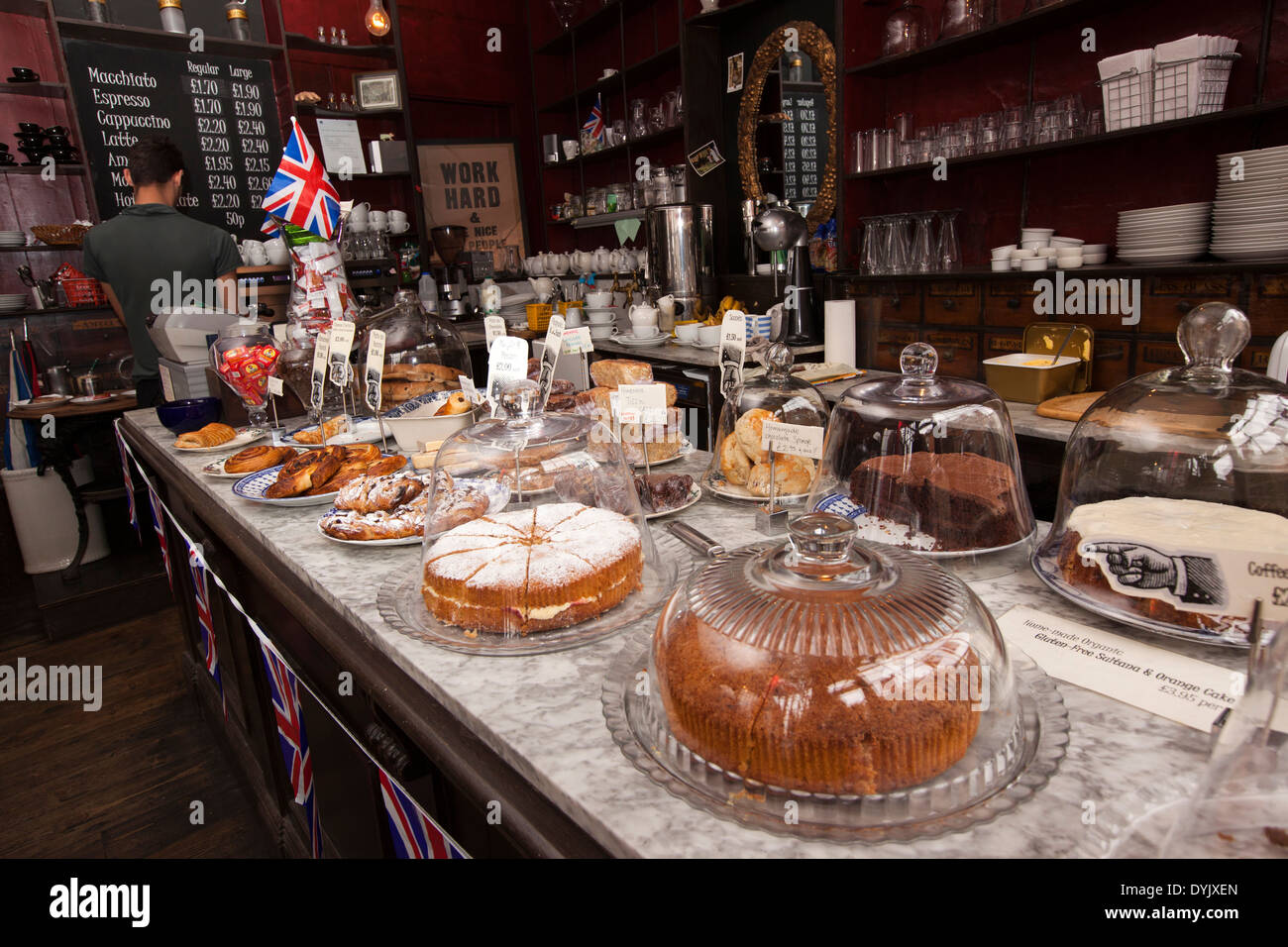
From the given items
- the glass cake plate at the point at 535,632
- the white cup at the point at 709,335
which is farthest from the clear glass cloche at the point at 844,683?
the white cup at the point at 709,335

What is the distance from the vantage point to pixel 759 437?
4.96 feet

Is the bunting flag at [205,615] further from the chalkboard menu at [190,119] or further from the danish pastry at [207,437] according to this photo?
the chalkboard menu at [190,119]

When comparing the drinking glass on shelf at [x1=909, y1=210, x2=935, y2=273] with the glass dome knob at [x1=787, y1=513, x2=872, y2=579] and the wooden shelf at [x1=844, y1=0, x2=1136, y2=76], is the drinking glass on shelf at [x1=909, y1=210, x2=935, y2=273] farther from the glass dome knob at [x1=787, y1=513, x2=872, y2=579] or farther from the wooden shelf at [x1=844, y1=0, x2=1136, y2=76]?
the glass dome knob at [x1=787, y1=513, x2=872, y2=579]

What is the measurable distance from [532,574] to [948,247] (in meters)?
3.41

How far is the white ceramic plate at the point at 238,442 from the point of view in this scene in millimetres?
2336

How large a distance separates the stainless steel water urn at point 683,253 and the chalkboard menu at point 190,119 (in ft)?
9.95

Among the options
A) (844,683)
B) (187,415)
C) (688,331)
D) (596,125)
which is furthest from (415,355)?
(596,125)

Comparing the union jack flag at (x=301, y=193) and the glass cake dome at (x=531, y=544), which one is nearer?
the glass cake dome at (x=531, y=544)

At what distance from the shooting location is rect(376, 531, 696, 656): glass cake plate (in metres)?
1.01

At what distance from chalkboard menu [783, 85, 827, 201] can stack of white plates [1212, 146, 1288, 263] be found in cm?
242

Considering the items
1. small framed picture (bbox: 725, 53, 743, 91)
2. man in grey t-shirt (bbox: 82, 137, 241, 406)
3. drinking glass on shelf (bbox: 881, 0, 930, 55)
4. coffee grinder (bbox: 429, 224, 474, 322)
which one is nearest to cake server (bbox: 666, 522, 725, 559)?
drinking glass on shelf (bbox: 881, 0, 930, 55)

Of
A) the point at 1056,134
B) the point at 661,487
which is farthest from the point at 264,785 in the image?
the point at 1056,134

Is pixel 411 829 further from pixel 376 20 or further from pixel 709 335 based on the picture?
pixel 376 20
